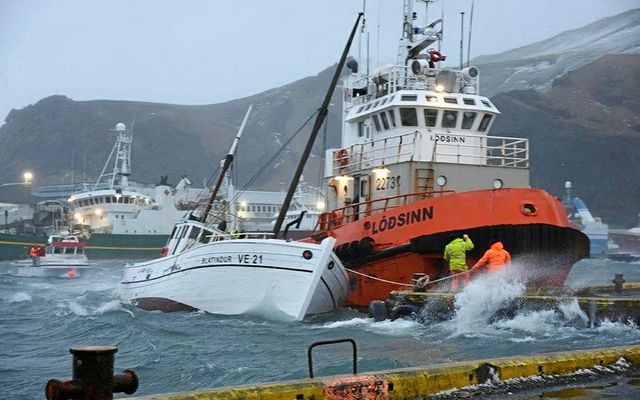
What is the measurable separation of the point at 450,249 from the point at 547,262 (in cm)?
232

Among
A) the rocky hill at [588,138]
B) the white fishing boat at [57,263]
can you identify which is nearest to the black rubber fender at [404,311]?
the white fishing boat at [57,263]

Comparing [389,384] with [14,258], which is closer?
[389,384]

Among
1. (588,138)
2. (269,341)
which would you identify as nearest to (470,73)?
(269,341)

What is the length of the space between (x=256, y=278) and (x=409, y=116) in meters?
6.32

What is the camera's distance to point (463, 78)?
21.0 metres

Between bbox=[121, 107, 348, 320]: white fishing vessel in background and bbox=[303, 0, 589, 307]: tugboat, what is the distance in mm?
1312

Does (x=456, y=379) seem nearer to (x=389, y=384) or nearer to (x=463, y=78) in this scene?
(x=389, y=384)

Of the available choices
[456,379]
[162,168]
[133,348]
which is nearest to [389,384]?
[456,379]

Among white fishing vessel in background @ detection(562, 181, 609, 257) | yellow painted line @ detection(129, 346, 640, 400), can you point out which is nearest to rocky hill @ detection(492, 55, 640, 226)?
white fishing vessel in background @ detection(562, 181, 609, 257)

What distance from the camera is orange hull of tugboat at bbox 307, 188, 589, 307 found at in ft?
50.4

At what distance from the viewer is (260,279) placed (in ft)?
52.6

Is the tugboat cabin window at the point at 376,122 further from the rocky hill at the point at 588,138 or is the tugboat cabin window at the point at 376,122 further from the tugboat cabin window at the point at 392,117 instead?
the rocky hill at the point at 588,138

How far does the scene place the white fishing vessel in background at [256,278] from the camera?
A: 51.1 ft

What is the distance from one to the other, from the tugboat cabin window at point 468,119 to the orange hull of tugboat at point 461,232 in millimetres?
3199
